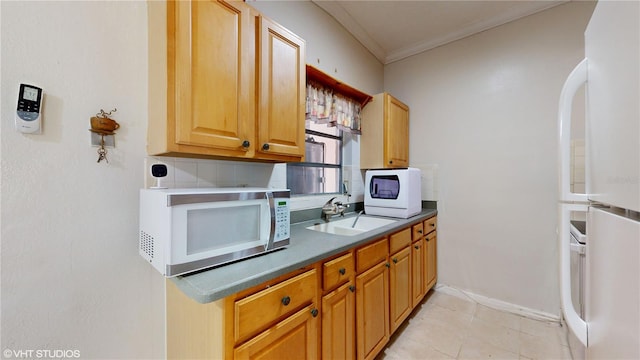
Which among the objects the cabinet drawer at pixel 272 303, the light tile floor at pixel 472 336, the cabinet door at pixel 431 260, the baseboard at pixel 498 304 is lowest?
the light tile floor at pixel 472 336

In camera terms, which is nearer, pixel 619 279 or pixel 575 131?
pixel 619 279

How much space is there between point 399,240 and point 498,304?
1410mm

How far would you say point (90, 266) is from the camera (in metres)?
1.07

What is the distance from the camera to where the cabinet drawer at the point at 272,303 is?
0.90 meters

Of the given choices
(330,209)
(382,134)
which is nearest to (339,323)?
(330,209)

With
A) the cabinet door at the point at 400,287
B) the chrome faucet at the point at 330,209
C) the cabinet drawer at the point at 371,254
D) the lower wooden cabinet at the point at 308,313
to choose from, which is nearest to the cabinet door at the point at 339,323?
the lower wooden cabinet at the point at 308,313

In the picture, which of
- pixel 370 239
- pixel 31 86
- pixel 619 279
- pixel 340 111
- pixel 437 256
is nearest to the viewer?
pixel 619 279

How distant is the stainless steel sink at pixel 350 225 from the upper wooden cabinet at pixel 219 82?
2.65 feet

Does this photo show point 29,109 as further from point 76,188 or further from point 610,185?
point 610,185

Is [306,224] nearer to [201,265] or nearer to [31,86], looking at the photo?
[201,265]

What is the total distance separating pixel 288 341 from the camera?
106cm

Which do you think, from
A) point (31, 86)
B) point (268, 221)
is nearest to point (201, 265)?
point (268, 221)

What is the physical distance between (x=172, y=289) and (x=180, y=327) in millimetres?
181

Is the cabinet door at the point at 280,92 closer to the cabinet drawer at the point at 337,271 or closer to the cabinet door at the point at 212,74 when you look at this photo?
the cabinet door at the point at 212,74
